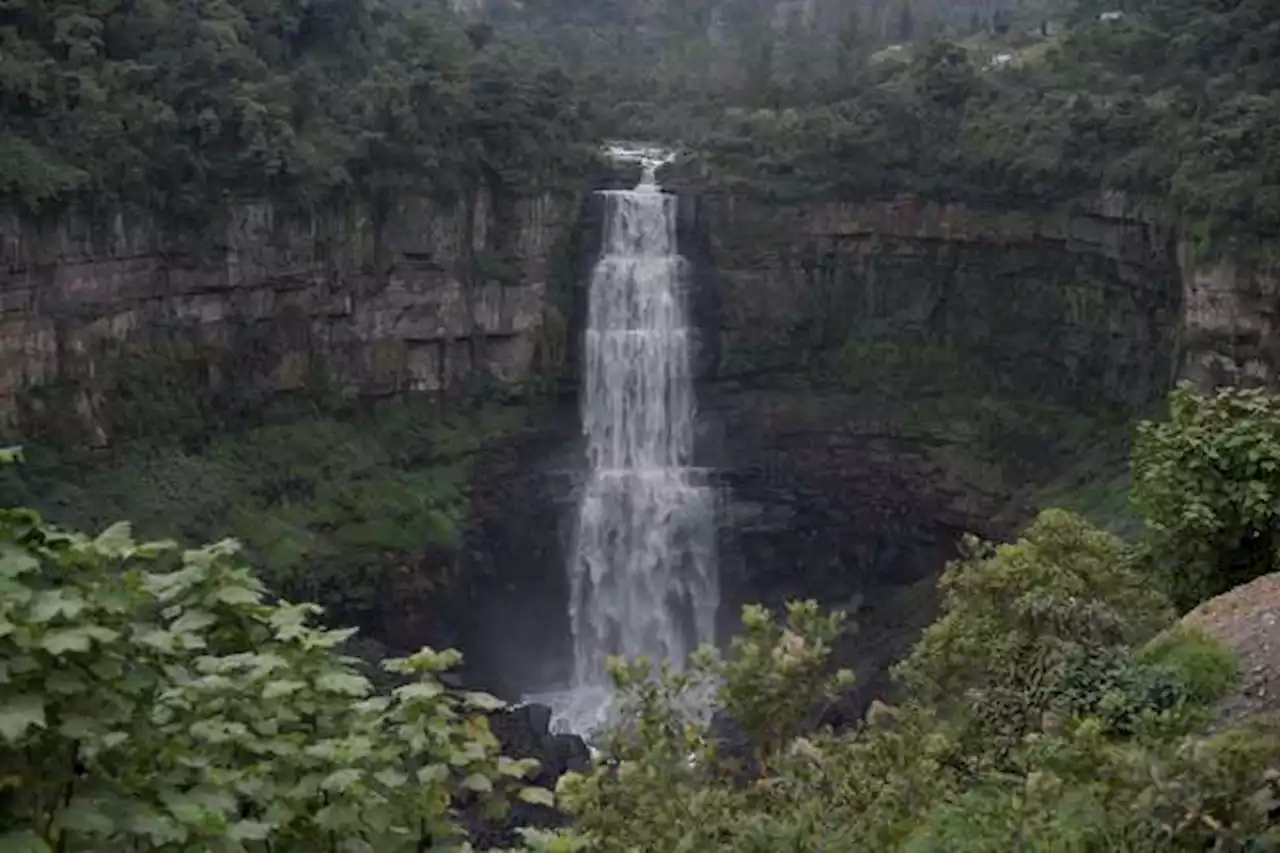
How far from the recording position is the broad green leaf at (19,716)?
320 cm

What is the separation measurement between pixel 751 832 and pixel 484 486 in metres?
23.6

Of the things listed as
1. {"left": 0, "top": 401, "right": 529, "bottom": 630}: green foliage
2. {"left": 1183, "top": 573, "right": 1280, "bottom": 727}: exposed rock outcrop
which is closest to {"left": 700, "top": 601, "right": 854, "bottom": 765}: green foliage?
{"left": 1183, "top": 573, "right": 1280, "bottom": 727}: exposed rock outcrop

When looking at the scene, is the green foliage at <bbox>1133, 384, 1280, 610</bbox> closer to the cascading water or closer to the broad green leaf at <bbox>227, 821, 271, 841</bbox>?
the broad green leaf at <bbox>227, 821, 271, 841</bbox>

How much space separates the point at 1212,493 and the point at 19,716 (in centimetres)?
939

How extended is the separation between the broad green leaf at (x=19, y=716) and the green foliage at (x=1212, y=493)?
8.99m

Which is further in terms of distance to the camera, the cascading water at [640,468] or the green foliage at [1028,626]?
the cascading water at [640,468]

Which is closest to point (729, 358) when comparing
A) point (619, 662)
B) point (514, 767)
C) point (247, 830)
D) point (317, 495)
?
point (317, 495)

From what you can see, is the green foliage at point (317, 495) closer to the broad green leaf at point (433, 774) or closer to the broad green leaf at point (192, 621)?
the broad green leaf at point (192, 621)

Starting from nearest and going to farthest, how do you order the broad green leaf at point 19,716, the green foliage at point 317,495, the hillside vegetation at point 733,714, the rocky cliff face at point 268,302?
the broad green leaf at point 19,716, the hillside vegetation at point 733,714, the rocky cliff face at point 268,302, the green foliage at point 317,495

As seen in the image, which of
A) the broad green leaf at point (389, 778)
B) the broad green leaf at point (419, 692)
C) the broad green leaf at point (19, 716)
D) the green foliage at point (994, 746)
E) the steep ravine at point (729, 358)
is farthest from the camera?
the steep ravine at point (729, 358)

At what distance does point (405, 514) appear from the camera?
2909 cm

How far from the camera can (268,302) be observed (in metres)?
29.8

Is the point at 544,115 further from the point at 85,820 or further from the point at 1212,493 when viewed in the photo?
the point at 85,820

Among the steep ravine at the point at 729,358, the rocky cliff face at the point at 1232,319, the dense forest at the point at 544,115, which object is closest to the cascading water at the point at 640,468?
the steep ravine at the point at 729,358
